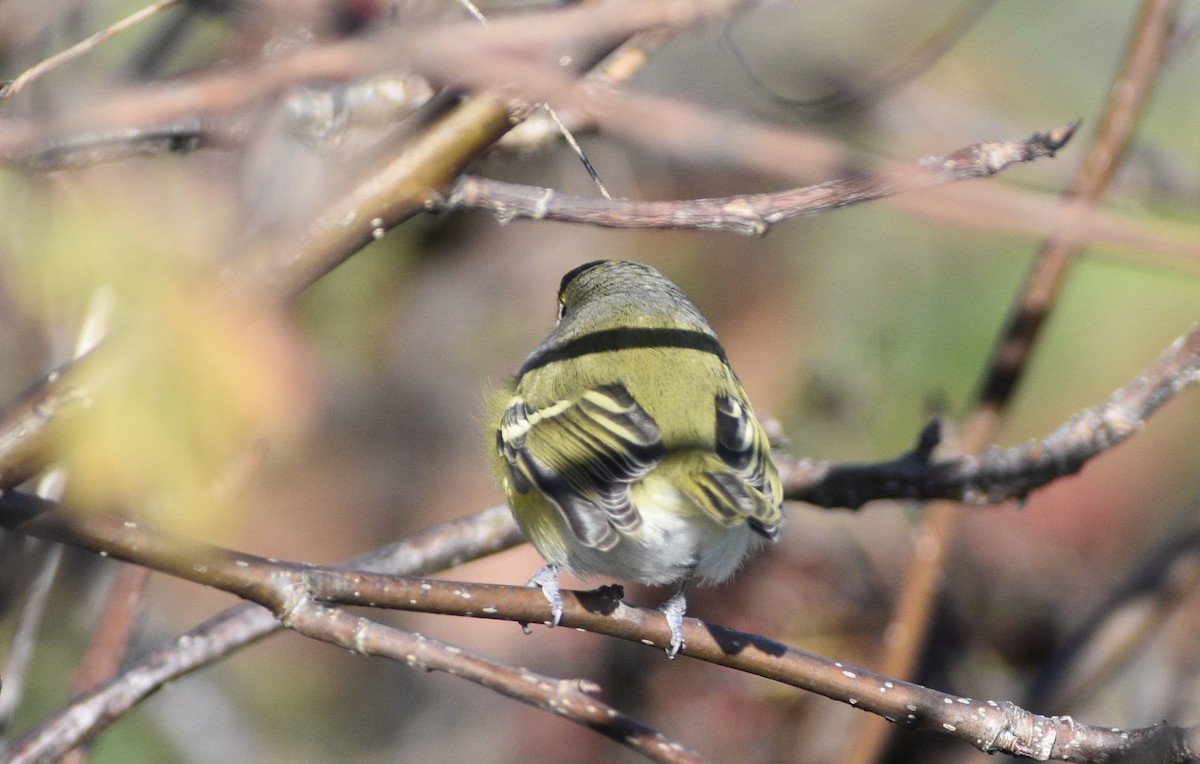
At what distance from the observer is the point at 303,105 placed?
292cm

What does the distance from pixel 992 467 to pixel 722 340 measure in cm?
333

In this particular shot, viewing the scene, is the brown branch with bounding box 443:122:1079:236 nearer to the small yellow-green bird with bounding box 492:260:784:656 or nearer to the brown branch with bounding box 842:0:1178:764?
the small yellow-green bird with bounding box 492:260:784:656

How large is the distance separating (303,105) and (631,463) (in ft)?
3.92

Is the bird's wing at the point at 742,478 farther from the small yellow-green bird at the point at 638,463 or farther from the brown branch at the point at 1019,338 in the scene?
the brown branch at the point at 1019,338

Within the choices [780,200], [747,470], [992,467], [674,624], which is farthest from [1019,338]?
[780,200]

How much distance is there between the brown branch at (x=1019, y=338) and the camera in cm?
301

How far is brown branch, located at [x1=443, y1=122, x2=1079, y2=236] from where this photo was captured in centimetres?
157

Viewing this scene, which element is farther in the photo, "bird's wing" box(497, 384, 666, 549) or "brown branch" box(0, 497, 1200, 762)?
"bird's wing" box(497, 384, 666, 549)

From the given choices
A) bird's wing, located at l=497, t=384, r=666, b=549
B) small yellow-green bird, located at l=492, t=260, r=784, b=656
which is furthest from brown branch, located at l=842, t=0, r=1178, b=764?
bird's wing, located at l=497, t=384, r=666, b=549

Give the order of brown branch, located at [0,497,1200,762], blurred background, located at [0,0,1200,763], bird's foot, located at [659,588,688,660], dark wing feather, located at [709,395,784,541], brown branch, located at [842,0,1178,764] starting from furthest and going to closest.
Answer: brown branch, located at [842,0,1178,764] < blurred background, located at [0,0,1200,763] < dark wing feather, located at [709,395,784,541] < bird's foot, located at [659,588,688,660] < brown branch, located at [0,497,1200,762]

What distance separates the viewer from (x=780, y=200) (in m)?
1.72

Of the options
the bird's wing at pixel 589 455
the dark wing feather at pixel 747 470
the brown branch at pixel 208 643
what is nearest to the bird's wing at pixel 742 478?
the dark wing feather at pixel 747 470

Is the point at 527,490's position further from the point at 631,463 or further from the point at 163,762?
the point at 163,762

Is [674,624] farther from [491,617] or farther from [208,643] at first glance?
[208,643]
